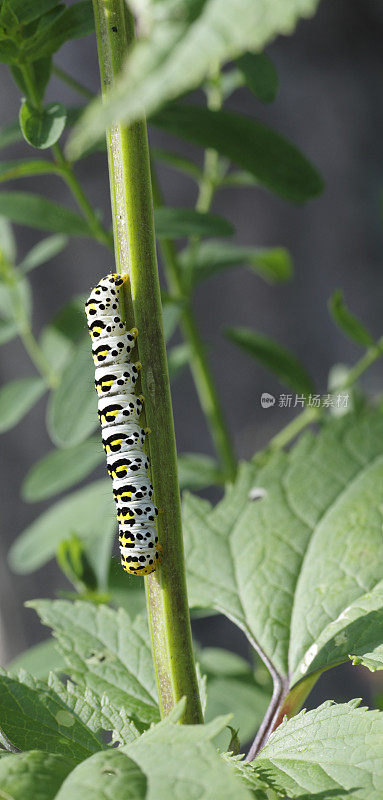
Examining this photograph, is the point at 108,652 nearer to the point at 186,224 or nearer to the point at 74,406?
the point at 74,406

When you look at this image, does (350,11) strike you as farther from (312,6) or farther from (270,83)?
(312,6)

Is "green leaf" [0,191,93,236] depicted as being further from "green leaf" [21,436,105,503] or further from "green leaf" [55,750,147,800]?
"green leaf" [55,750,147,800]

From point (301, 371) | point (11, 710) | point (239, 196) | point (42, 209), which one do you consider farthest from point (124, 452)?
point (239, 196)

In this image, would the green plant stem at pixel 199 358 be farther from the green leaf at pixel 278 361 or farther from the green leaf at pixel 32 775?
the green leaf at pixel 32 775

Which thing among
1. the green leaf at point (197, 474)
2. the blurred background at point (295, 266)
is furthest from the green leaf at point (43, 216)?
the blurred background at point (295, 266)

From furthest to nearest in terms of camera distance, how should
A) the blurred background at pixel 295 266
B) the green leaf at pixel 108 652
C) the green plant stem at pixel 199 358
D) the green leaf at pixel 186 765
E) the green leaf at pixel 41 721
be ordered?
the blurred background at pixel 295 266 < the green plant stem at pixel 199 358 < the green leaf at pixel 108 652 < the green leaf at pixel 41 721 < the green leaf at pixel 186 765

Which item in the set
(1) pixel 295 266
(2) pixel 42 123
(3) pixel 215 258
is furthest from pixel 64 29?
(1) pixel 295 266

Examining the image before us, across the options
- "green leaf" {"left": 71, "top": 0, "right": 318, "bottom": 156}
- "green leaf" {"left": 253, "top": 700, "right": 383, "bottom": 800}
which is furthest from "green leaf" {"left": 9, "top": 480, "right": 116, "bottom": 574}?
"green leaf" {"left": 71, "top": 0, "right": 318, "bottom": 156}
